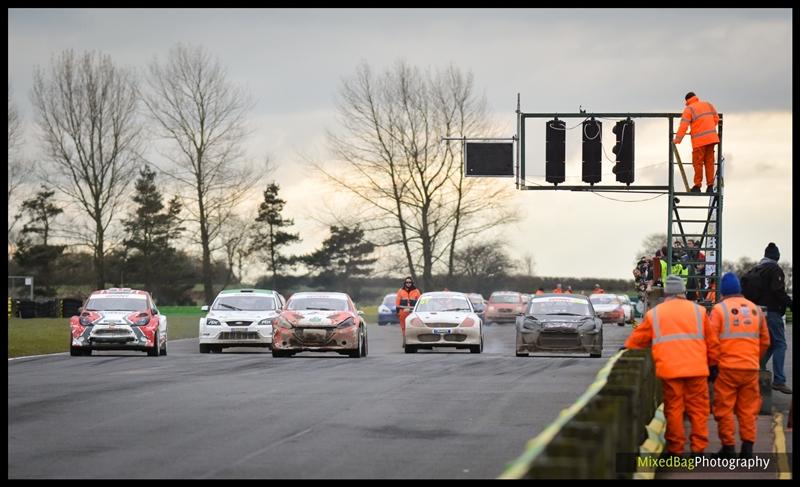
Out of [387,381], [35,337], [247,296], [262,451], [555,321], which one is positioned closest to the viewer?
[262,451]

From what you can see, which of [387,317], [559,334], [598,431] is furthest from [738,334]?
[387,317]

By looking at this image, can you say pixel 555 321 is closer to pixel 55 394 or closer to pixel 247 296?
pixel 247 296

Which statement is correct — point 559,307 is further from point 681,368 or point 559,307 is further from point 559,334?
point 681,368

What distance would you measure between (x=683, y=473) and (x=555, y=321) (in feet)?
61.6

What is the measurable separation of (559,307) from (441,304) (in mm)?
3555

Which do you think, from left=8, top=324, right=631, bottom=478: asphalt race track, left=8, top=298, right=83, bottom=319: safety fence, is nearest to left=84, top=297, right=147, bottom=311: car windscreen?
left=8, top=324, right=631, bottom=478: asphalt race track

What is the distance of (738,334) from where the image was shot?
40.9ft

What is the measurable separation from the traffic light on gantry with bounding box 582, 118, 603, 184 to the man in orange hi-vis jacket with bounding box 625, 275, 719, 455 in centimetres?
1963

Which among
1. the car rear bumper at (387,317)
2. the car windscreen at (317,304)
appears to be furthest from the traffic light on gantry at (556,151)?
the car rear bumper at (387,317)

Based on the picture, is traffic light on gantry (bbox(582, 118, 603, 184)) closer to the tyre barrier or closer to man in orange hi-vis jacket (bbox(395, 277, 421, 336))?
man in orange hi-vis jacket (bbox(395, 277, 421, 336))

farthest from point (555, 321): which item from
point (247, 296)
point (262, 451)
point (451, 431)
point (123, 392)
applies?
point (262, 451)

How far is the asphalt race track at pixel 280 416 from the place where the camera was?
1180 cm

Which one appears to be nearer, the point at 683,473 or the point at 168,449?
the point at 683,473

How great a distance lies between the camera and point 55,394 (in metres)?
19.2
